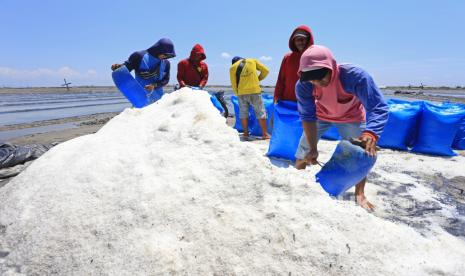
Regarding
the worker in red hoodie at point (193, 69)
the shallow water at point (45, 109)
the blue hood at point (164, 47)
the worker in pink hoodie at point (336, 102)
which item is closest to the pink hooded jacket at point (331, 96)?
the worker in pink hoodie at point (336, 102)

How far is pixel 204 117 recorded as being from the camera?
2.12 metres

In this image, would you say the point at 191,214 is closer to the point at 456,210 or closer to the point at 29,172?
the point at 29,172

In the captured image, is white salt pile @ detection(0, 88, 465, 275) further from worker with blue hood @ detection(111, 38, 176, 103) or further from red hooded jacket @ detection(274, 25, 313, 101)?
worker with blue hood @ detection(111, 38, 176, 103)

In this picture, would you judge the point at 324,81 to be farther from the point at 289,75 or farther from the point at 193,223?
the point at 289,75

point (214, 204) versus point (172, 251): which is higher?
point (214, 204)

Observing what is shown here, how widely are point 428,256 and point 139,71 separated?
3.72m

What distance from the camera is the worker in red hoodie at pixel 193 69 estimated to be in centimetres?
457

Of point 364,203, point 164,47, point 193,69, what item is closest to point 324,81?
point 364,203

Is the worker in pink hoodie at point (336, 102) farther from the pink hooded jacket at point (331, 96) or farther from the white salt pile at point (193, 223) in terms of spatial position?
the white salt pile at point (193, 223)

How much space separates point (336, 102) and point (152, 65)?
2.74 m

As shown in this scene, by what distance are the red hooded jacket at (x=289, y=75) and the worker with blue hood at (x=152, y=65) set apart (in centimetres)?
148

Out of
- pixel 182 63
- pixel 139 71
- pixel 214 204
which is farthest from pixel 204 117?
pixel 182 63

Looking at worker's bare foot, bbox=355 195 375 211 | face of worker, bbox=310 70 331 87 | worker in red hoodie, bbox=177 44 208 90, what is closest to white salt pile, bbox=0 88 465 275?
worker's bare foot, bbox=355 195 375 211

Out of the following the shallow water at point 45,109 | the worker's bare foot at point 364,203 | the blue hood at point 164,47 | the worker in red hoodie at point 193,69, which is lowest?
the worker's bare foot at point 364,203
